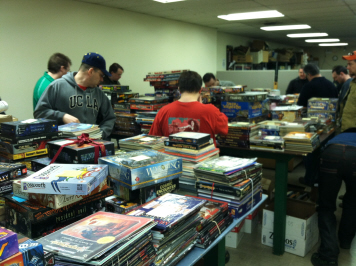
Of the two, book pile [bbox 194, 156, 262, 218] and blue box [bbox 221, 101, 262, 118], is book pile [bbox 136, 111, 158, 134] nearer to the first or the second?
blue box [bbox 221, 101, 262, 118]

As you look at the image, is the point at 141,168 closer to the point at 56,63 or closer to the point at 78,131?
the point at 78,131

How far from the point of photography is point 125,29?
5551 mm

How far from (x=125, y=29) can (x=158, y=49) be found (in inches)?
38.6

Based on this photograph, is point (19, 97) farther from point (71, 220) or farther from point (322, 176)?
point (322, 176)

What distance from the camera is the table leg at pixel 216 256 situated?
4.71 feet

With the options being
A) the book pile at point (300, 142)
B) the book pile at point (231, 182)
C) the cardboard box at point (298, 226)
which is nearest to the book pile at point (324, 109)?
the book pile at point (300, 142)

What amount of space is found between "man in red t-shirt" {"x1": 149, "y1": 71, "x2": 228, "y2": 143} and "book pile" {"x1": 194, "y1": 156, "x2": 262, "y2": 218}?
74 cm

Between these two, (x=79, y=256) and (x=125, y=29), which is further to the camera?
(x=125, y=29)

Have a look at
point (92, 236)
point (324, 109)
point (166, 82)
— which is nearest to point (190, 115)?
point (166, 82)

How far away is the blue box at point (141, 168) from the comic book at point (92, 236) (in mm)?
253

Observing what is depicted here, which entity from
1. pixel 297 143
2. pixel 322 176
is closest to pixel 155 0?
pixel 297 143

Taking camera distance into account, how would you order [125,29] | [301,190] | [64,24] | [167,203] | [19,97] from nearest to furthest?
[167,203] → [301,190] → [19,97] → [64,24] → [125,29]

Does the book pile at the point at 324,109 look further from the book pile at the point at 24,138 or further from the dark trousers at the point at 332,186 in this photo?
the book pile at the point at 24,138

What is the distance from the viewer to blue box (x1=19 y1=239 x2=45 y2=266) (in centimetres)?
79
